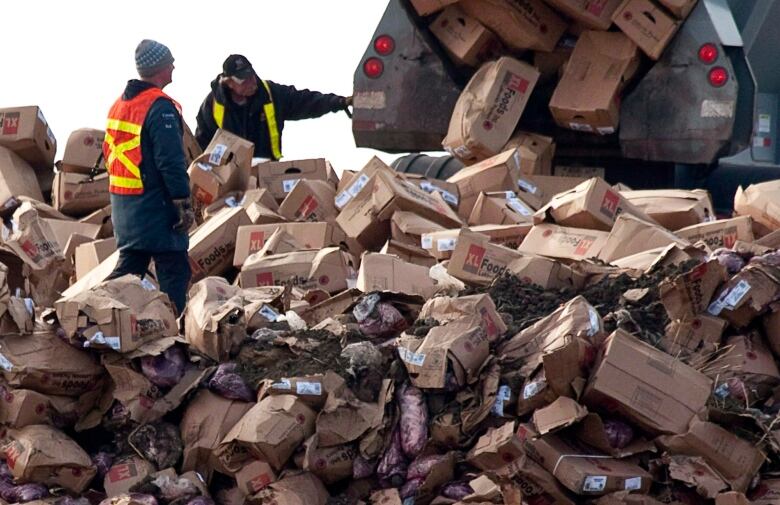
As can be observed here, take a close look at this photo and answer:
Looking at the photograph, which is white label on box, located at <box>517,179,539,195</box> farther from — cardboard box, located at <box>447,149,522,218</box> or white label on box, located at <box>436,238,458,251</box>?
white label on box, located at <box>436,238,458,251</box>

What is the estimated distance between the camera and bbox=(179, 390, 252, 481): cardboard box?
→ 5848 millimetres

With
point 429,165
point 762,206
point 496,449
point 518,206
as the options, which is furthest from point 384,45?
point 496,449

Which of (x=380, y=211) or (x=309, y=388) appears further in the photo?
(x=380, y=211)

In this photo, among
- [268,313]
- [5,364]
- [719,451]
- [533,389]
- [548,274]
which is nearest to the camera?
[719,451]

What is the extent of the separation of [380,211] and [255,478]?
2.21 metres

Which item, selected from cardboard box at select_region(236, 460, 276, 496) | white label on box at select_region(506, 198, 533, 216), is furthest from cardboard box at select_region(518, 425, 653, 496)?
white label on box at select_region(506, 198, 533, 216)

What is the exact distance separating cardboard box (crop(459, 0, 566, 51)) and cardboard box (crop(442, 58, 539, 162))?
0.52 feet

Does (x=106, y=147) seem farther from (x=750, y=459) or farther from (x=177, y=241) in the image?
(x=750, y=459)

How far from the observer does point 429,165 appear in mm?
9625

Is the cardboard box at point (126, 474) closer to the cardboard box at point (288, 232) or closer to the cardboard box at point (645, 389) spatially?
the cardboard box at point (645, 389)

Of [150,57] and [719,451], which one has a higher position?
[150,57]

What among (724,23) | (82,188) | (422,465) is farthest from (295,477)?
(724,23)

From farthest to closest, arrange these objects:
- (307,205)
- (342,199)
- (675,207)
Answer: (307,205)
(342,199)
(675,207)

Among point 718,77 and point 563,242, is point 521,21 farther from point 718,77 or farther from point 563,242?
point 563,242
